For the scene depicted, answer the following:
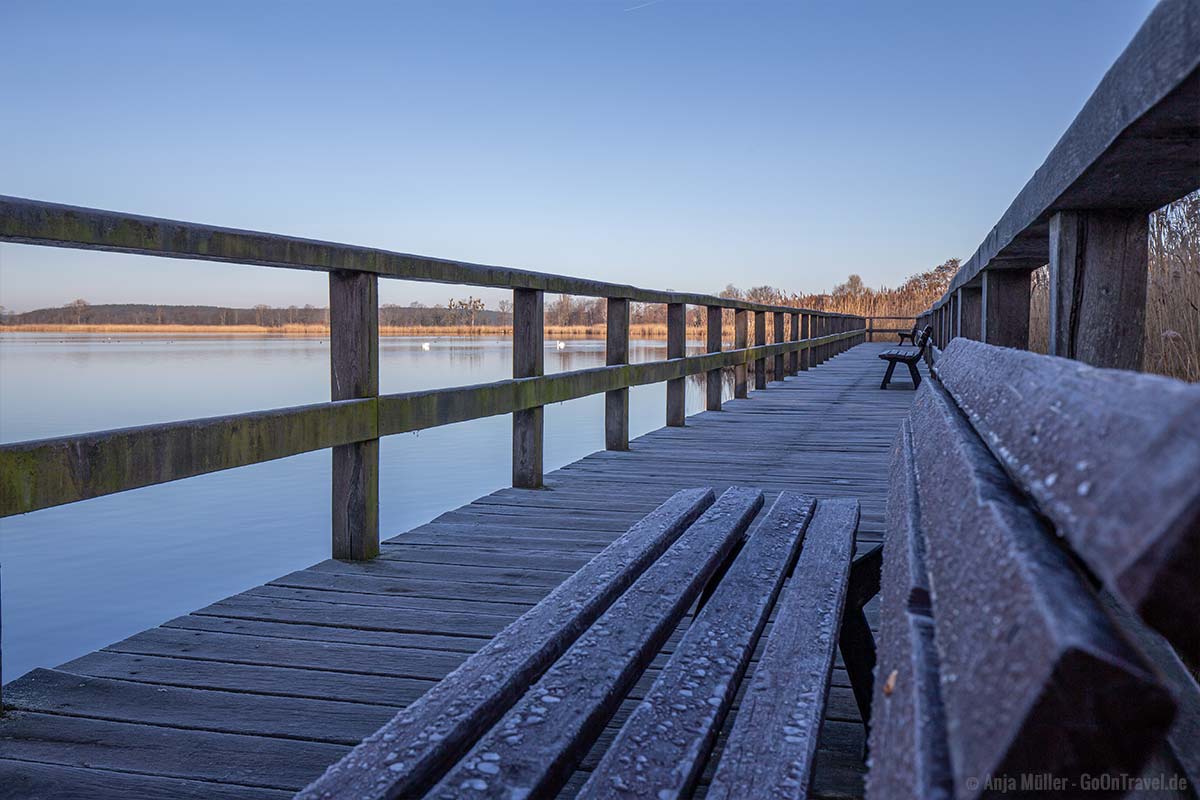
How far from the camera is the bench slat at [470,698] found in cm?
97

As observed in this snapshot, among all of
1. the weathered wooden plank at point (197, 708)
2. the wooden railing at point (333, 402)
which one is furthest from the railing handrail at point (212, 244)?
the weathered wooden plank at point (197, 708)

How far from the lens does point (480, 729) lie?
3.69 feet

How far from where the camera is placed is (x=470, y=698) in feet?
3.84

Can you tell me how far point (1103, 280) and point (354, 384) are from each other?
2374 millimetres

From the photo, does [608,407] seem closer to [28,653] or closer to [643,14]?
[28,653]

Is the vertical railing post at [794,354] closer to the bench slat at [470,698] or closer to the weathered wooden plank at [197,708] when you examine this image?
the weathered wooden plank at [197,708]

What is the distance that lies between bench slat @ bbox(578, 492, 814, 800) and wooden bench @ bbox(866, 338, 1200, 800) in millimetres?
307

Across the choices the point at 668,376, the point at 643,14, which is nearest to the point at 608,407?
the point at 668,376

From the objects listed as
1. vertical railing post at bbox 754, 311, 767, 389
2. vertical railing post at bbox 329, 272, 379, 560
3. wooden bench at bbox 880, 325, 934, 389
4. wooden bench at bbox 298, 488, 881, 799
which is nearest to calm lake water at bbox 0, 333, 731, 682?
vertical railing post at bbox 329, 272, 379, 560

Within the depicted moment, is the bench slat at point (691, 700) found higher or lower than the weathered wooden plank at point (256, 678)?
higher

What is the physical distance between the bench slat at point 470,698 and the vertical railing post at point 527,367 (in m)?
2.80

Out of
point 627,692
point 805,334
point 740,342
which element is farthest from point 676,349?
point 805,334

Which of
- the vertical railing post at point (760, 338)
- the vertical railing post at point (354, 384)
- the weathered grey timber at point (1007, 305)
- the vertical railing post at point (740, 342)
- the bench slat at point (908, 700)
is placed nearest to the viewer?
the bench slat at point (908, 700)

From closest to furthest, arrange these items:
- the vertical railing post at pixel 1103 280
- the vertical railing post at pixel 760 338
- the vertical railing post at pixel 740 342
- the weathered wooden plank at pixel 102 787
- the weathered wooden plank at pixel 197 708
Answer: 1. the weathered wooden plank at pixel 102 787
2. the weathered wooden plank at pixel 197 708
3. the vertical railing post at pixel 1103 280
4. the vertical railing post at pixel 740 342
5. the vertical railing post at pixel 760 338
